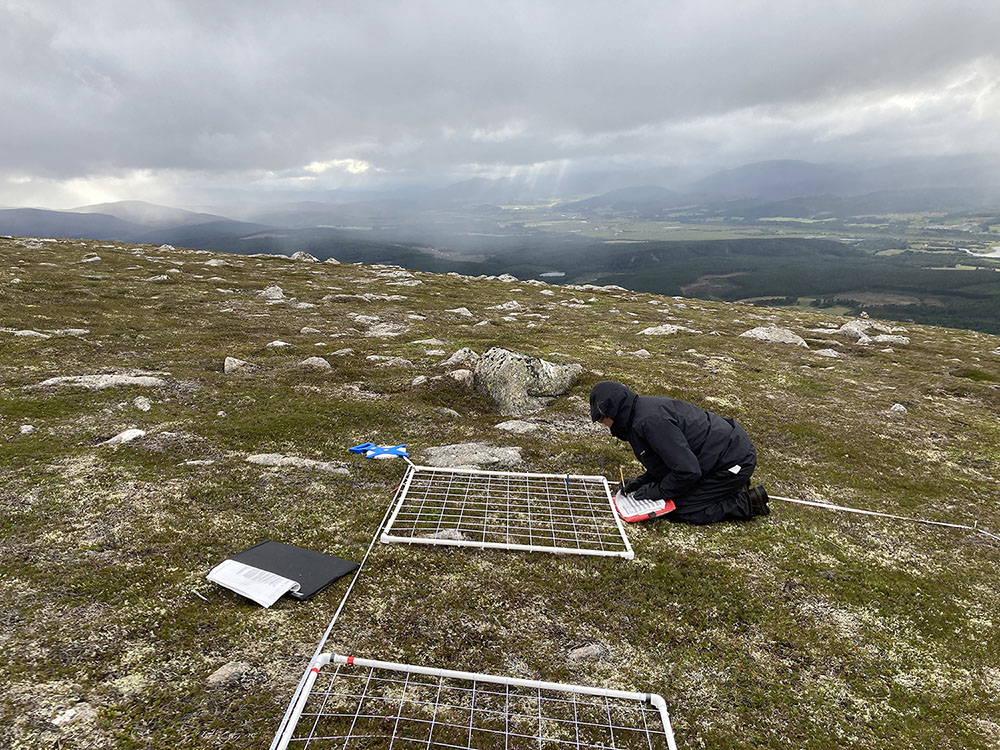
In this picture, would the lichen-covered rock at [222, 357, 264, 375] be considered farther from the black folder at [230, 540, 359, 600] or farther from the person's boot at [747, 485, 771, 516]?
the person's boot at [747, 485, 771, 516]

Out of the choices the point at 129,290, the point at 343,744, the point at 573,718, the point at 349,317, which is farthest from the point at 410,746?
the point at 129,290

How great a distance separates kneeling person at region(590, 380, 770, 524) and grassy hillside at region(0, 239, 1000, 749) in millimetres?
525

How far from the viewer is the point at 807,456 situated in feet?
49.0

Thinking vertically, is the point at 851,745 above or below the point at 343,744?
below

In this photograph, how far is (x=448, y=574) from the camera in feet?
28.1

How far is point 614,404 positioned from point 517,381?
28.7ft

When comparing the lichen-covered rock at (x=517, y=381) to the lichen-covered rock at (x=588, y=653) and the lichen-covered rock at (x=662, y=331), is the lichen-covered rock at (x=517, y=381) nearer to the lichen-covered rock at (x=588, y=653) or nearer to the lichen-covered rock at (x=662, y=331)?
the lichen-covered rock at (x=588, y=653)

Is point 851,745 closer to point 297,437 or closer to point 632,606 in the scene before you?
point 632,606

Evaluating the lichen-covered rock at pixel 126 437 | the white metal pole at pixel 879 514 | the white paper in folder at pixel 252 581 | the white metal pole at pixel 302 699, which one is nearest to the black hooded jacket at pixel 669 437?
the white metal pole at pixel 879 514

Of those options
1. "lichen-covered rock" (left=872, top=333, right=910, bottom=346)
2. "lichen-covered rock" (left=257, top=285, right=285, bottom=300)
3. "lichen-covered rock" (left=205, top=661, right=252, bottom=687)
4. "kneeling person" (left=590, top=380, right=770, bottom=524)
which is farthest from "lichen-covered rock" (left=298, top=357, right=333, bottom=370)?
"lichen-covered rock" (left=872, top=333, right=910, bottom=346)

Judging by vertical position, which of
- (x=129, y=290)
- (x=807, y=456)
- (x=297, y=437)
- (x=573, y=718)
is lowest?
(x=807, y=456)

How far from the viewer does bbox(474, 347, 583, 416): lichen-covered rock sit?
18062 millimetres

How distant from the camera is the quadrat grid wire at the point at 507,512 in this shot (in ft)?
31.6

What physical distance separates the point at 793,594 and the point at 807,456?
796cm
